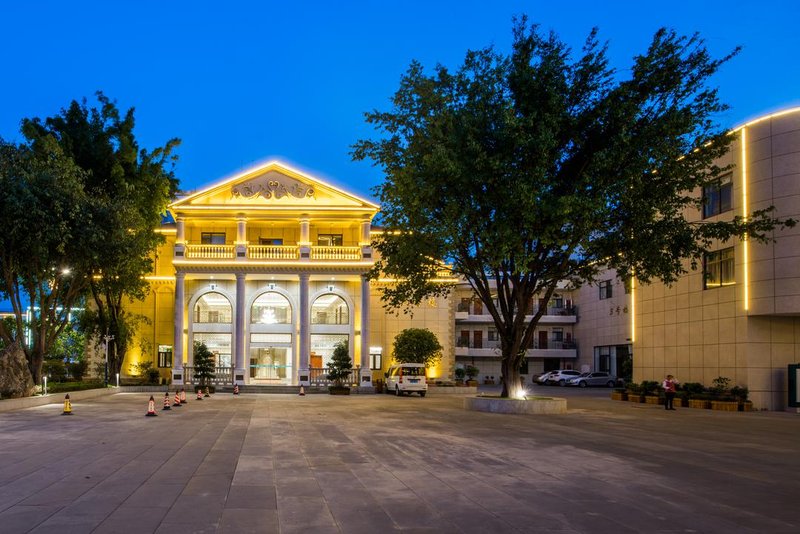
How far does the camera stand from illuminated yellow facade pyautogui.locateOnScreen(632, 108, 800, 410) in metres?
28.3

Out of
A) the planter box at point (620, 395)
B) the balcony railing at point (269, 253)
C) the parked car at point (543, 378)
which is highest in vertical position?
the balcony railing at point (269, 253)

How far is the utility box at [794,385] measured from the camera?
28.8 metres

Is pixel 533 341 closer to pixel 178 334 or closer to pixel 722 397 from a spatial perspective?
pixel 178 334

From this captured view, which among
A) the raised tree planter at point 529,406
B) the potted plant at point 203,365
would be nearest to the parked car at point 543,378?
the potted plant at point 203,365

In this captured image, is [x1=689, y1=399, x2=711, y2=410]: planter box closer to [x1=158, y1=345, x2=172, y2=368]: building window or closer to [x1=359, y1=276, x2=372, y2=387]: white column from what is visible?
[x1=359, y1=276, x2=372, y2=387]: white column

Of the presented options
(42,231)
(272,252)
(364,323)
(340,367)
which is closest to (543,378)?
(364,323)

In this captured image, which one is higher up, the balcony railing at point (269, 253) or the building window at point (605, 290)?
the balcony railing at point (269, 253)

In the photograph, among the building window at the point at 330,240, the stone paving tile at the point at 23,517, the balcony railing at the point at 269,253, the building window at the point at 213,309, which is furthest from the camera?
the building window at the point at 330,240

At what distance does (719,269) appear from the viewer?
31.9 meters

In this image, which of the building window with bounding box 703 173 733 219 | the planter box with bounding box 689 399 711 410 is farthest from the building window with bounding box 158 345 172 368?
the building window with bounding box 703 173 733 219

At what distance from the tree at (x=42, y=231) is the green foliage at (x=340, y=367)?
15836mm

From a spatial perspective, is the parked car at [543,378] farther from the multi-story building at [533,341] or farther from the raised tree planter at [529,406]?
the raised tree planter at [529,406]

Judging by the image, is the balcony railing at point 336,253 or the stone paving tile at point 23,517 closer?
the stone paving tile at point 23,517

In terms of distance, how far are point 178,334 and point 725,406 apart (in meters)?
31.2
